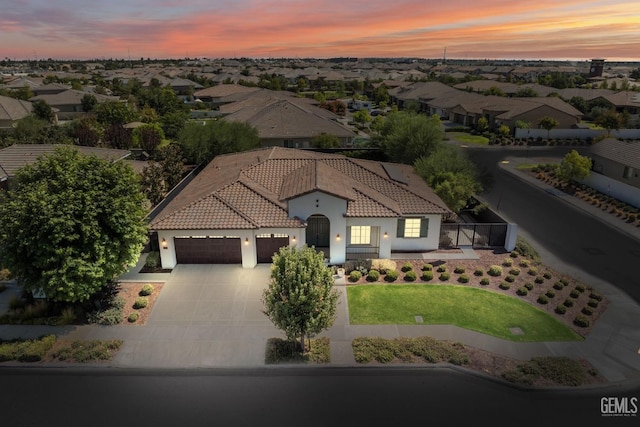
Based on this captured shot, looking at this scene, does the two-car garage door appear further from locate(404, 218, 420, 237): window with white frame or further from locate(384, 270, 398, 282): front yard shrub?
locate(404, 218, 420, 237): window with white frame

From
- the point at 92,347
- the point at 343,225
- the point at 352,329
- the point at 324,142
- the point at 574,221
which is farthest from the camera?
the point at 324,142

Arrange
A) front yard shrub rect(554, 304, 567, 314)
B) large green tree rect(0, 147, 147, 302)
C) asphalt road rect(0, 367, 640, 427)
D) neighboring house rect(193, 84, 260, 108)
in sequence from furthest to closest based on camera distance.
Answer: neighboring house rect(193, 84, 260, 108), front yard shrub rect(554, 304, 567, 314), large green tree rect(0, 147, 147, 302), asphalt road rect(0, 367, 640, 427)

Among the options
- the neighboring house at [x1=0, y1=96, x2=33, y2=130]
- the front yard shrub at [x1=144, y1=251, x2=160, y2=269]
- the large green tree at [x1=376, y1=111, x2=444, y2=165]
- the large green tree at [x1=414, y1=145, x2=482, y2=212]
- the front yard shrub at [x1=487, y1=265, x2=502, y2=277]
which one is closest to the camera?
the front yard shrub at [x1=487, y1=265, x2=502, y2=277]

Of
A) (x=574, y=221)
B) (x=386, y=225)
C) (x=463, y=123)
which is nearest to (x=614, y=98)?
(x=463, y=123)

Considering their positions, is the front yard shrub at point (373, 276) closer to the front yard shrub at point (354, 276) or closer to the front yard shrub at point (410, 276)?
the front yard shrub at point (354, 276)

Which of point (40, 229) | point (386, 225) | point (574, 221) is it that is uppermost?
point (40, 229)

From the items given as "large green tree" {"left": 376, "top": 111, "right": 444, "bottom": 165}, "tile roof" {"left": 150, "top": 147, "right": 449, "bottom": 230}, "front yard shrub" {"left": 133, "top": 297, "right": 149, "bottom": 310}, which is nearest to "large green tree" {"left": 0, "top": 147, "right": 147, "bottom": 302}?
"front yard shrub" {"left": 133, "top": 297, "right": 149, "bottom": 310}

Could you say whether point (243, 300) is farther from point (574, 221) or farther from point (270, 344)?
point (574, 221)
